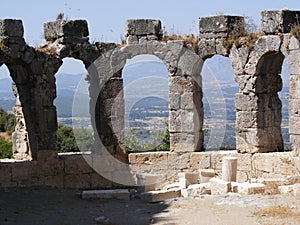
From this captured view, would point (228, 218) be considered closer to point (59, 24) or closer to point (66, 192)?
point (66, 192)

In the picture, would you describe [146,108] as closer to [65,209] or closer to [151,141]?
[151,141]

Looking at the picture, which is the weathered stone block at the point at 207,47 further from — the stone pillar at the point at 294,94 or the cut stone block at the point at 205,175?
the cut stone block at the point at 205,175

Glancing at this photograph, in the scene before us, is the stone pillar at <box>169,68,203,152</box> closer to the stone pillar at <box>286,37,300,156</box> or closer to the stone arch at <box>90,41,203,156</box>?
the stone arch at <box>90,41,203,156</box>

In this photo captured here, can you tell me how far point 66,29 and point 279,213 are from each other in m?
7.85

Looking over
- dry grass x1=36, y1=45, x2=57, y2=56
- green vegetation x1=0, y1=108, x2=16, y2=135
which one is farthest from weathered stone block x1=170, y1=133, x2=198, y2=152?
green vegetation x1=0, y1=108, x2=16, y2=135

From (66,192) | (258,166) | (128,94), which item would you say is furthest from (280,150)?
(66,192)

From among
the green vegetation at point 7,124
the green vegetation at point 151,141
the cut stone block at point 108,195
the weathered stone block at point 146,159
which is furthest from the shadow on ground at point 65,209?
the green vegetation at point 7,124

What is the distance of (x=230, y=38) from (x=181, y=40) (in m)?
1.43

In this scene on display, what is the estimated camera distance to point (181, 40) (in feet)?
57.6

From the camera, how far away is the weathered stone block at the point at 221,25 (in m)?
17.0

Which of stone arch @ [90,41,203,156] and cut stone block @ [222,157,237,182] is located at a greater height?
stone arch @ [90,41,203,156]

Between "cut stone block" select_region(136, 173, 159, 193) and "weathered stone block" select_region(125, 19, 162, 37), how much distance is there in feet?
13.2

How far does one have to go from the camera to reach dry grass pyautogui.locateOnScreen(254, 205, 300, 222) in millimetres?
12002

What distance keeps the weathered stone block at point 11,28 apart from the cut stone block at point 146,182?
4.87 m
